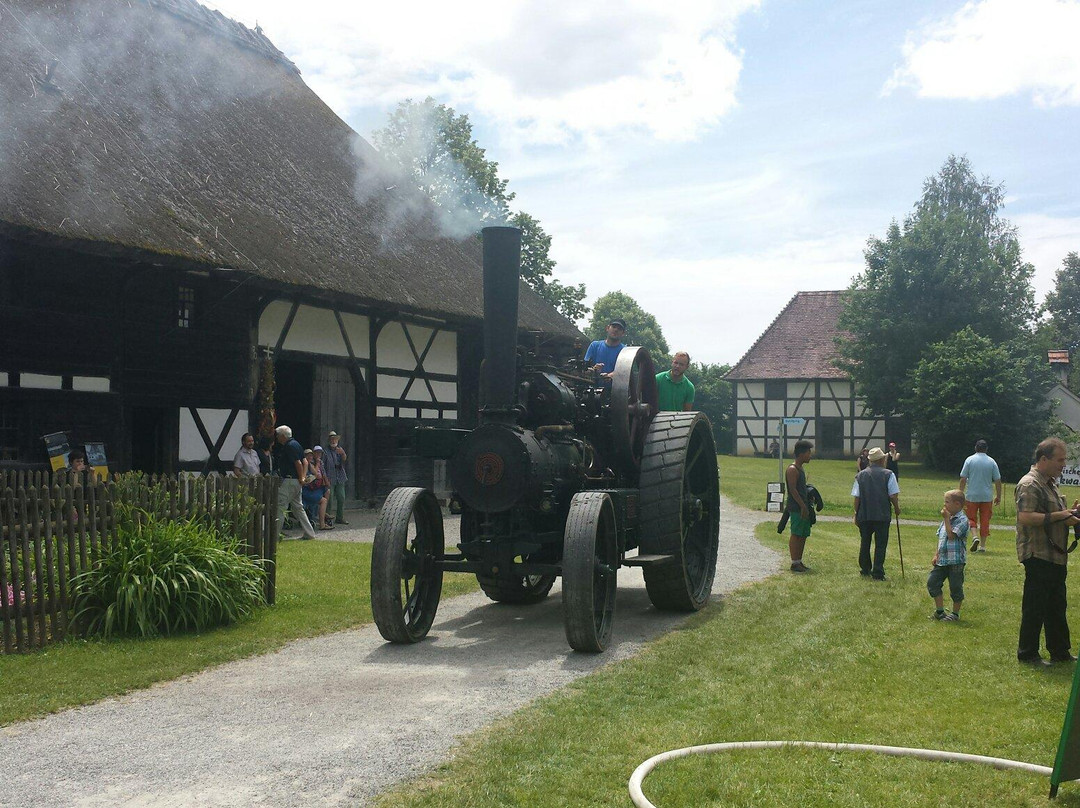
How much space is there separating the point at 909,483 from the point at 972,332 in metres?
9.17

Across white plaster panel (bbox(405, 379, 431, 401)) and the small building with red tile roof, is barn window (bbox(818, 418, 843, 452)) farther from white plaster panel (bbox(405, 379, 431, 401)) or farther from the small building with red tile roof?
white plaster panel (bbox(405, 379, 431, 401))

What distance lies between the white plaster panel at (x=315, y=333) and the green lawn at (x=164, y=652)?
24.4ft

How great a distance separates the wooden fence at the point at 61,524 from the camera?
707 cm

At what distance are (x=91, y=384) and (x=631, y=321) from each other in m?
63.9

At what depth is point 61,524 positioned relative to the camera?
7.46m

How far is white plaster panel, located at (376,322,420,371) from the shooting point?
63.8 ft

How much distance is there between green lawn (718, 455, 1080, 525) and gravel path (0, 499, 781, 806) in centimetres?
1640

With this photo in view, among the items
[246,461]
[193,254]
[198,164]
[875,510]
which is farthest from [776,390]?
[193,254]

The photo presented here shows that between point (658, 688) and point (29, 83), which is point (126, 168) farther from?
point (658, 688)

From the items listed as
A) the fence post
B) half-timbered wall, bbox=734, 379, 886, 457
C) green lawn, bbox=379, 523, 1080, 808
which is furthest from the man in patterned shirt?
half-timbered wall, bbox=734, 379, 886, 457

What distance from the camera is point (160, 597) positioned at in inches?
305

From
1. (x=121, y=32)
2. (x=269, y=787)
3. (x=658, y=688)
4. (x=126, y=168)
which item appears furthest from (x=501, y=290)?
(x=121, y=32)

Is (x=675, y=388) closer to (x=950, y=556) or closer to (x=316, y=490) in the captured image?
(x=950, y=556)

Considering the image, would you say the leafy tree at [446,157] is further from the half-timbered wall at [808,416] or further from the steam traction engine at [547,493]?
the steam traction engine at [547,493]
